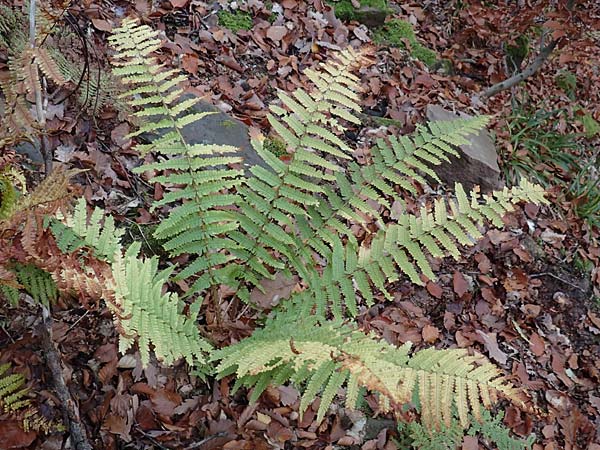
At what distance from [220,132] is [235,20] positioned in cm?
157

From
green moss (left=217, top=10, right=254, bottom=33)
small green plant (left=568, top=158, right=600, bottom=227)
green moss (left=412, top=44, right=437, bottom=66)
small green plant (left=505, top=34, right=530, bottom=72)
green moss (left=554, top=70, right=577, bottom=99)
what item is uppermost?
green moss (left=217, top=10, right=254, bottom=33)

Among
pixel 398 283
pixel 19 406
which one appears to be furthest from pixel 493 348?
pixel 19 406

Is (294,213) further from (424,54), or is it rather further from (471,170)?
(424,54)

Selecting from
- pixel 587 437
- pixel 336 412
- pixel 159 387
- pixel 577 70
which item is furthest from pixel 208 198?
pixel 577 70

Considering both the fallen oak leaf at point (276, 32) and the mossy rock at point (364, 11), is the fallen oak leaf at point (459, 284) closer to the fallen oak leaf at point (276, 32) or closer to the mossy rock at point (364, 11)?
the fallen oak leaf at point (276, 32)

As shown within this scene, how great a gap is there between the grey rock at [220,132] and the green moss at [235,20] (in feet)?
4.00

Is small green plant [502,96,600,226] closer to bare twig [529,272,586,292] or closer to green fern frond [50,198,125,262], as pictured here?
bare twig [529,272,586,292]

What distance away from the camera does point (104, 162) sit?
3.27 meters

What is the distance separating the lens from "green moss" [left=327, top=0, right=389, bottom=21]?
573 centimetres

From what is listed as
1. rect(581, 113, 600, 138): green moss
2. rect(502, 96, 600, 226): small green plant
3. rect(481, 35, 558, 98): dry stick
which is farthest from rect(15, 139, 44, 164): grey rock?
rect(581, 113, 600, 138): green moss

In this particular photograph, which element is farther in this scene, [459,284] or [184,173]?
[459,284]

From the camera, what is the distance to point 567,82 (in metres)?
7.32

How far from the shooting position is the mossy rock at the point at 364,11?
5754 millimetres

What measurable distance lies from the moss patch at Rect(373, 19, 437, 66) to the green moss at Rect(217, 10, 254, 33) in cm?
152
